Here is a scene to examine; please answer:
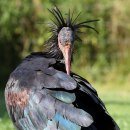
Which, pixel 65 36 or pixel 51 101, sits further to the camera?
pixel 65 36

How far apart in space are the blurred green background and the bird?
1161cm

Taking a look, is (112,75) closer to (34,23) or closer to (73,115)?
(34,23)

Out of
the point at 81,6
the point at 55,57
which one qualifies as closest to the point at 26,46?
the point at 81,6

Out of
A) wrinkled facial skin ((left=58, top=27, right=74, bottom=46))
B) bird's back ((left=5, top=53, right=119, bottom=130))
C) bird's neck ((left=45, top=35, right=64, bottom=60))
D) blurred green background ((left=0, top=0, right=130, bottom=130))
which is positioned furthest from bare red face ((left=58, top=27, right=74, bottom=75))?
blurred green background ((left=0, top=0, right=130, bottom=130))

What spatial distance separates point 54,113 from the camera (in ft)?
21.5

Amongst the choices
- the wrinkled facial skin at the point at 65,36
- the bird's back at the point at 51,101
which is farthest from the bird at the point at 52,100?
the wrinkled facial skin at the point at 65,36

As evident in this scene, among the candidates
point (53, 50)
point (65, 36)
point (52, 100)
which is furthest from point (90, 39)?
point (52, 100)

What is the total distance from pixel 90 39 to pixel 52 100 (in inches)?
496

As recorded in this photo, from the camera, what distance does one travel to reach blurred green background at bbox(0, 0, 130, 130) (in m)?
19.0

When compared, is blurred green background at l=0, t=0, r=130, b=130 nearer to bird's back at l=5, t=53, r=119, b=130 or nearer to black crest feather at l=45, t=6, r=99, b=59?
black crest feather at l=45, t=6, r=99, b=59

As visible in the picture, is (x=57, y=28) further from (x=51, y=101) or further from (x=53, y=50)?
(x=51, y=101)

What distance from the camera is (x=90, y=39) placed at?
19094 mm

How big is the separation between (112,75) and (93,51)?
989 millimetres

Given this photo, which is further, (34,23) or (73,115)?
(34,23)
